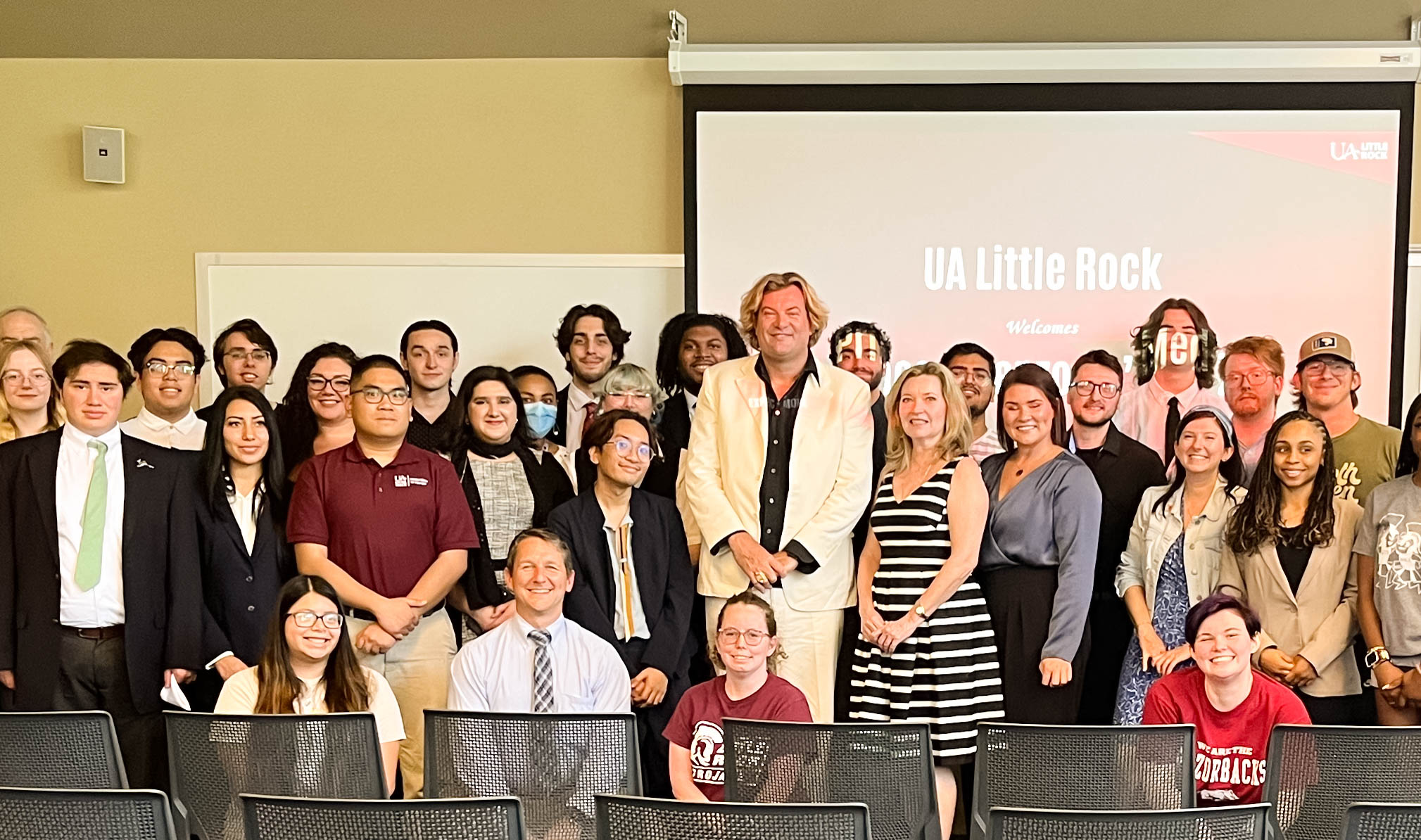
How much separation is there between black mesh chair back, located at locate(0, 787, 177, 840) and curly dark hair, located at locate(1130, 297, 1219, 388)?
160 inches

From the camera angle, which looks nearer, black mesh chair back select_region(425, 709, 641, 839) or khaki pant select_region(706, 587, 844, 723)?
black mesh chair back select_region(425, 709, 641, 839)

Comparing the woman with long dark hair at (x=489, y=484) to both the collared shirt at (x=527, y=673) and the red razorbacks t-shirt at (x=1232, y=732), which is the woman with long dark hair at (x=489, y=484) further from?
the red razorbacks t-shirt at (x=1232, y=732)

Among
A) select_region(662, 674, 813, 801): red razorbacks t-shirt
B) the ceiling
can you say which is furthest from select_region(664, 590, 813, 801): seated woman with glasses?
the ceiling

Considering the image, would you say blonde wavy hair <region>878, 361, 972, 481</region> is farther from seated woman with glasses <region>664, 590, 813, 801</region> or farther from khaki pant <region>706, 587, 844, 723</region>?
seated woman with glasses <region>664, 590, 813, 801</region>

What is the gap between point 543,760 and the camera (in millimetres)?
2463

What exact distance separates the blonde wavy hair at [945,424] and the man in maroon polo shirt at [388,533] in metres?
1.32

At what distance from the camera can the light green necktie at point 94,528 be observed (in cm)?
355

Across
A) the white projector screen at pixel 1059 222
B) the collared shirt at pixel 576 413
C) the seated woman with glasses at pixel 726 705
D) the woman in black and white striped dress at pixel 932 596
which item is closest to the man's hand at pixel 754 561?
the woman in black and white striped dress at pixel 932 596

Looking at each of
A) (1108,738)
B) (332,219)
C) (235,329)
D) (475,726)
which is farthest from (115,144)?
(1108,738)

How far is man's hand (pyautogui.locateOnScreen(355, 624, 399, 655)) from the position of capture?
3.59 metres

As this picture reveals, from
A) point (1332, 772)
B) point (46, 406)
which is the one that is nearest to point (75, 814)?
point (1332, 772)

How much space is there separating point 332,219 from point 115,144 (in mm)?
1001

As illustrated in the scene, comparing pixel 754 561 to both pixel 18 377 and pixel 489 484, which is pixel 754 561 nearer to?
pixel 489 484

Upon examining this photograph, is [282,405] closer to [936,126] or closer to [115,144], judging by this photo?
[115,144]
